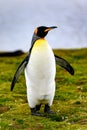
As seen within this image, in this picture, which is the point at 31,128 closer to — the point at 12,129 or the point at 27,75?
the point at 12,129

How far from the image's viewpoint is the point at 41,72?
1317cm

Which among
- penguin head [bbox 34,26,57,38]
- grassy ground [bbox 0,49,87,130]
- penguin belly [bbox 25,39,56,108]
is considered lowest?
grassy ground [bbox 0,49,87,130]

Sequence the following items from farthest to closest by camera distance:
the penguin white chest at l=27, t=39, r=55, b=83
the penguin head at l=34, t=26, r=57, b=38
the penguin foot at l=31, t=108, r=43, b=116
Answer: the penguin foot at l=31, t=108, r=43, b=116
the penguin head at l=34, t=26, r=57, b=38
the penguin white chest at l=27, t=39, r=55, b=83

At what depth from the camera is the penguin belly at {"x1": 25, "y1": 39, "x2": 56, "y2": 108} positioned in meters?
13.1

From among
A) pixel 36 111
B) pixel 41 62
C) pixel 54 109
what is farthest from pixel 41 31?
pixel 54 109

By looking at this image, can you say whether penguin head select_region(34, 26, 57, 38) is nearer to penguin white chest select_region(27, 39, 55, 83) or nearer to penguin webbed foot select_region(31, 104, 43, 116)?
penguin white chest select_region(27, 39, 55, 83)

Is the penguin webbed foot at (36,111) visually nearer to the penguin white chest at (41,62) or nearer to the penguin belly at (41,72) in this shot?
the penguin belly at (41,72)

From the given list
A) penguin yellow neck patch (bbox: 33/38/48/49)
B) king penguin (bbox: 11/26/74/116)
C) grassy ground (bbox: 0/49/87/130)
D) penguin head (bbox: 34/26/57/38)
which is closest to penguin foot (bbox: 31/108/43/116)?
king penguin (bbox: 11/26/74/116)

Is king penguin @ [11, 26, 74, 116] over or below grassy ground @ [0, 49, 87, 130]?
over

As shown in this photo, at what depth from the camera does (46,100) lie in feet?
44.8

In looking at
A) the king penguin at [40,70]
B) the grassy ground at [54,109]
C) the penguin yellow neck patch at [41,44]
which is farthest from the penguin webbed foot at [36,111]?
the penguin yellow neck patch at [41,44]

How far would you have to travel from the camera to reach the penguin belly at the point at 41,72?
13086 mm

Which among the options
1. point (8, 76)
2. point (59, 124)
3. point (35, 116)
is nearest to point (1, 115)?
point (35, 116)

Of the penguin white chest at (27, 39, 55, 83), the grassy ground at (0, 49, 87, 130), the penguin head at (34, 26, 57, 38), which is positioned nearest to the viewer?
the grassy ground at (0, 49, 87, 130)
